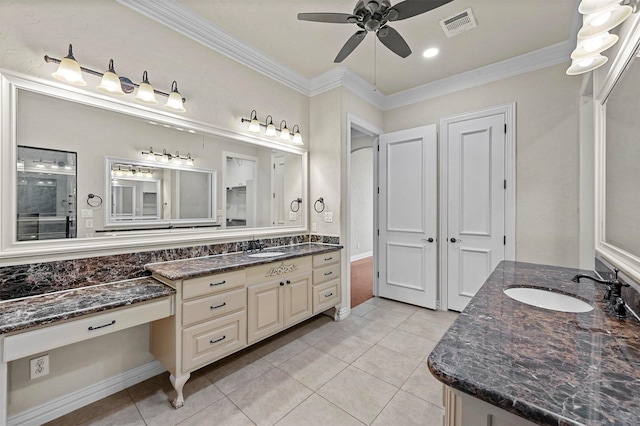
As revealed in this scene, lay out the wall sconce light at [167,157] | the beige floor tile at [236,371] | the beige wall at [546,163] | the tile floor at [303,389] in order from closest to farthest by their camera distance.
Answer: the tile floor at [303,389] → the beige floor tile at [236,371] → the wall sconce light at [167,157] → the beige wall at [546,163]

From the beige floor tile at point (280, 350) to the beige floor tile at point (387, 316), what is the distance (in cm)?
100

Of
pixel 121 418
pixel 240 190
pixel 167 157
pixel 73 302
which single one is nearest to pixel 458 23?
pixel 240 190

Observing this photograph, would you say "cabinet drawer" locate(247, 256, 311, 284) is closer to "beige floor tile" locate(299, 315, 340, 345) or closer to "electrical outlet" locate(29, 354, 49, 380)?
"beige floor tile" locate(299, 315, 340, 345)

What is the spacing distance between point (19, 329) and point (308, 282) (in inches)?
78.2

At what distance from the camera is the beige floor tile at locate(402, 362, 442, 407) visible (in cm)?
184

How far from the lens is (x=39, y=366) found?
1595 mm

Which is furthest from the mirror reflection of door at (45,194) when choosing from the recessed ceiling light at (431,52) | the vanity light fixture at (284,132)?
the recessed ceiling light at (431,52)

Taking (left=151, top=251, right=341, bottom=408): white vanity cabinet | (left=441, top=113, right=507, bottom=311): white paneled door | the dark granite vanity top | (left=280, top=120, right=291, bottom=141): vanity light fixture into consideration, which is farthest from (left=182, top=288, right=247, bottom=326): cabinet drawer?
(left=441, top=113, right=507, bottom=311): white paneled door

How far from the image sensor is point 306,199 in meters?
3.44

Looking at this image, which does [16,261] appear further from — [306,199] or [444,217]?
[444,217]

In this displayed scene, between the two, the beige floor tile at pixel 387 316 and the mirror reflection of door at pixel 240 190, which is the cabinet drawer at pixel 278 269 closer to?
the mirror reflection of door at pixel 240 190

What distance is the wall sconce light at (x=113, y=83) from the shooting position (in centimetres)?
162

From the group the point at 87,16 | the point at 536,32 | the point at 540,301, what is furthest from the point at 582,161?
the point at 87,16

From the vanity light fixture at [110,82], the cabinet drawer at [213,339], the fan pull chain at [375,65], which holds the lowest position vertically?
the cabinet drawer at [213,339]
